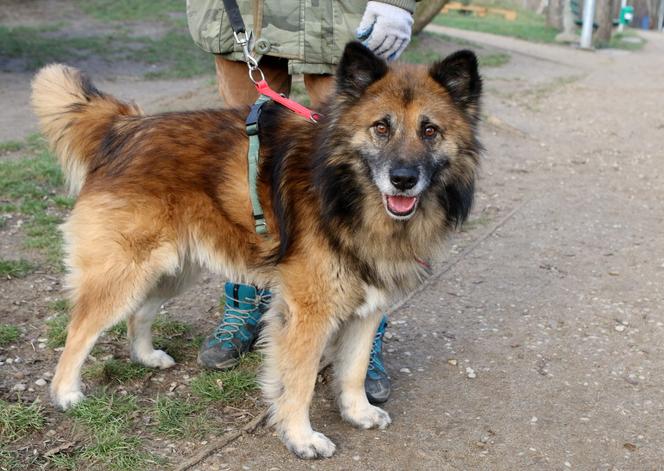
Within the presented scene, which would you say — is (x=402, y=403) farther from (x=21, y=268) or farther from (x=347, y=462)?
(x=21, y=268)

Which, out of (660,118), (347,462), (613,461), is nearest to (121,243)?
(347,462)

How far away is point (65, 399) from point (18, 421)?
21 centimetres

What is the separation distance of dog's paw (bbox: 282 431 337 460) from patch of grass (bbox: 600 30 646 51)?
18.5 meters

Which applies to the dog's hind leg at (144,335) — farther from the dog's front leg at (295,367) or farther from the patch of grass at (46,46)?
the patch of grass at (46,46)

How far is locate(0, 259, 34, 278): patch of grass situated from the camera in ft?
15.3

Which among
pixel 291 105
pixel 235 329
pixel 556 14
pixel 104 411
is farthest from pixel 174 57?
pixel 556 14

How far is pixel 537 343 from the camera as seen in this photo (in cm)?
424

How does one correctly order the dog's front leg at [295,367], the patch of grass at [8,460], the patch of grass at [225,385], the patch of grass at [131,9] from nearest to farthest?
the patch of grass at [8,460], the dog's front leg at [295,367], the patch of grass at [225,385], the patch of grass at [131,9]

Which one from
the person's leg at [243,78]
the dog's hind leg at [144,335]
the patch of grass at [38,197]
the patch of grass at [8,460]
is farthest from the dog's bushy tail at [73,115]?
the patch of grass at [38,197]

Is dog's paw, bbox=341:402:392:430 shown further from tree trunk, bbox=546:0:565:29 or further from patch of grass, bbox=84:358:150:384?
tree trunk, bbox=546:0:565:29

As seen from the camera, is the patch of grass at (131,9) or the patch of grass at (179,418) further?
the patch of grass at (131,9)

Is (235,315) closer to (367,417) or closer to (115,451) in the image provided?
(367,417)

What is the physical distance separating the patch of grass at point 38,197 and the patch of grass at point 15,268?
154mm

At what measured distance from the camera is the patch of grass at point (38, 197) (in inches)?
202
